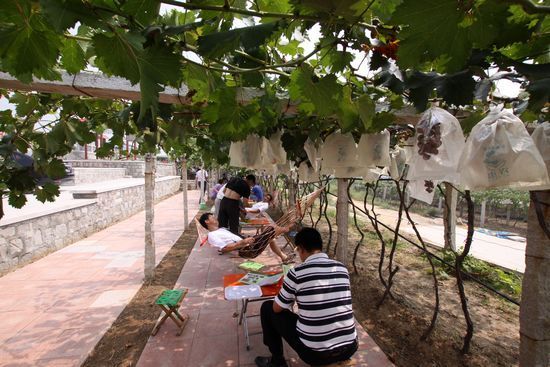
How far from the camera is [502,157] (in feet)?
3.90

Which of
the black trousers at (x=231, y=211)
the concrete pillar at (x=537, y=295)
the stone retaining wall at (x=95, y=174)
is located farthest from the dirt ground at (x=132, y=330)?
the stone retaining wall at (x=95, y=174)

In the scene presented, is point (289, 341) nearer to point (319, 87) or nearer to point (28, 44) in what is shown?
point (319, 87)

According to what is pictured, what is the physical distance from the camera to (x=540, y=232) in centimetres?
180

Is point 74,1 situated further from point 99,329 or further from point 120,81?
point 99,329

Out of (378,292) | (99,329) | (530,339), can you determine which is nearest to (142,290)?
(99,329)

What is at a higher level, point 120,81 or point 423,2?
point 120,81

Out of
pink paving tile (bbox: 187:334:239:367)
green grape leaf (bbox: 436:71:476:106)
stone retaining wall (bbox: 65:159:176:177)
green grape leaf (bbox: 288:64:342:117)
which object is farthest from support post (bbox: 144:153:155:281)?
stone retaining wall (bbox: 65:159:176:177)

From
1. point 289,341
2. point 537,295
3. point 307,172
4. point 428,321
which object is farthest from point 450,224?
point 289,341

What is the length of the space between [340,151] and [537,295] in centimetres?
150

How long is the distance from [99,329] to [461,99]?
12.5 ft

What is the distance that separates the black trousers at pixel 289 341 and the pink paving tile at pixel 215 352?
425 millimetres

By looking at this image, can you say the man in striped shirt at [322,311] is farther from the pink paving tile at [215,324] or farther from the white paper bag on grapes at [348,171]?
the pink paving tile at [215,324]

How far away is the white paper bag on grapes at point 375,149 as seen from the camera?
7.36ft

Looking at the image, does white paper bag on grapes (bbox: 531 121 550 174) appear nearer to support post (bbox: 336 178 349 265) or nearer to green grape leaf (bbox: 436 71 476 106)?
green grape leaf (bbox: 436 71 476 106)
